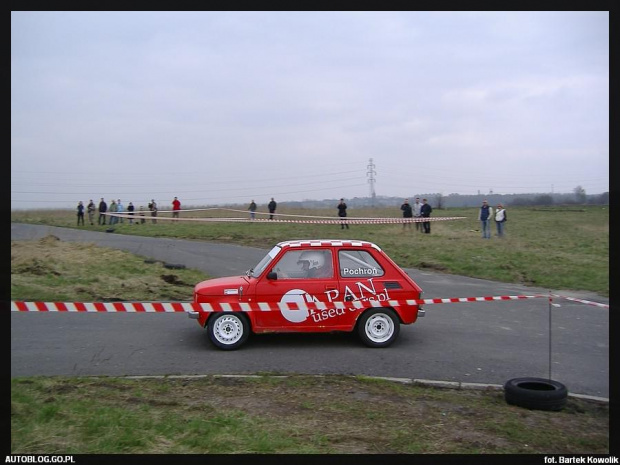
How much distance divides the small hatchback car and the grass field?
8081mm

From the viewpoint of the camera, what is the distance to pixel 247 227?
29.8 meters

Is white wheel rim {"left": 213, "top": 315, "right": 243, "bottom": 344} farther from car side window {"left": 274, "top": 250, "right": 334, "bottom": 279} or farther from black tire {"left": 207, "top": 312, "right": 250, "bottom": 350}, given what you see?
car side window {"left": 274, "top": 250, "right": 334, "bottom": 279}

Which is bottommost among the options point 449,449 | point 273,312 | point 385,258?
point 449,449

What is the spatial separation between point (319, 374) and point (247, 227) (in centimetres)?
2275

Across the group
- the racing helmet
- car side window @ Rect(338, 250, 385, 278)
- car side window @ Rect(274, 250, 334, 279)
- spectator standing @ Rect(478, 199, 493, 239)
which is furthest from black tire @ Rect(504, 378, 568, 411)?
spectator standing @ Rect(478, 199, 493, 239)

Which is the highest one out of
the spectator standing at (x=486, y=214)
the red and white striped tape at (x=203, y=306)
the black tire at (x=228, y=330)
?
the spectator standing at (x=486, y=214)

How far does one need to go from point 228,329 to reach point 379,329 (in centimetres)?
239

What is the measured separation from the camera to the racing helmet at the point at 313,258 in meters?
8.98

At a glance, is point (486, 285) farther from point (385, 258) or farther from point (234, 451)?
point (234, 451)

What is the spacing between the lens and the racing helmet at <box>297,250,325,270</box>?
29.5ft

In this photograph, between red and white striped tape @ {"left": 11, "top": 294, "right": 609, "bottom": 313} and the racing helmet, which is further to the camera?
the racing helmet

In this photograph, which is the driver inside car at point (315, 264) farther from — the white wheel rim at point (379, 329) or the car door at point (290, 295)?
the white wheel rim at point (379, 329)

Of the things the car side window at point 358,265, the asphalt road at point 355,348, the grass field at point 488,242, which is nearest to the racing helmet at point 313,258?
the car side window at point 358,265

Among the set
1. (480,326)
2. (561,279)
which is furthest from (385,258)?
(561,279)
